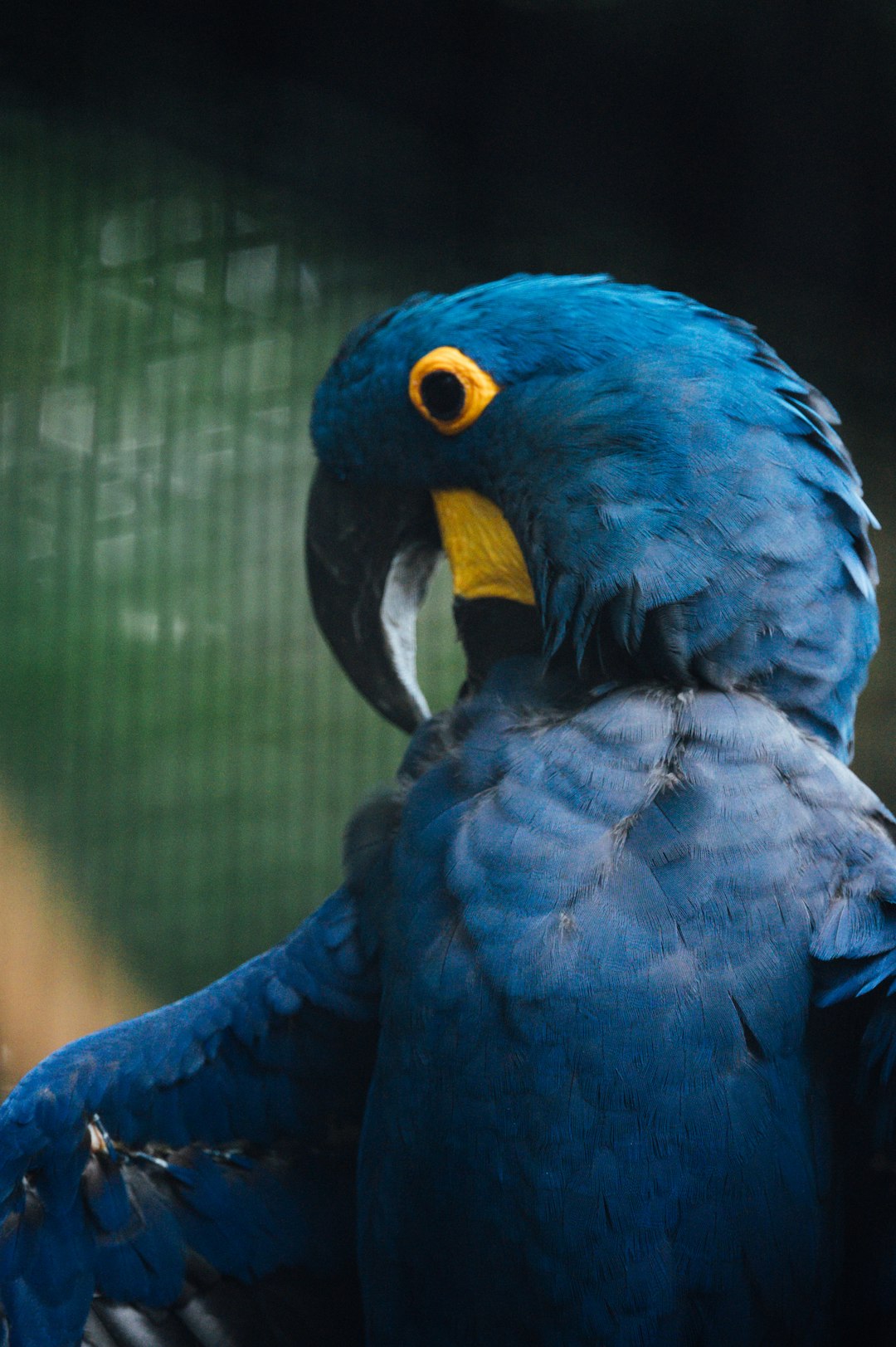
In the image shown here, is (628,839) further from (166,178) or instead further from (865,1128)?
(166,178)

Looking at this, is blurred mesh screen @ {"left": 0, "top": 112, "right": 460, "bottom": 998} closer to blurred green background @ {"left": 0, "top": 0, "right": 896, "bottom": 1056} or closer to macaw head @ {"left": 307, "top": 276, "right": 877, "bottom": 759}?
blurred green background @ {"left": 0, "top": 0, "right": 896, "bottom": 1056}

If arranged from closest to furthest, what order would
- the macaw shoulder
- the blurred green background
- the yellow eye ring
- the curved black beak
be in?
the macaw shoulder < the yellow eye ring < the curved black beak < the blurred green background

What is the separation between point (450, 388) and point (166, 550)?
74cm

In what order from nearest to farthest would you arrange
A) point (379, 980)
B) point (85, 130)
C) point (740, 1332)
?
point (740, 1332), point (379, 980), point (85, 130)

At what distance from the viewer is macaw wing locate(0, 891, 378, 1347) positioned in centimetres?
62

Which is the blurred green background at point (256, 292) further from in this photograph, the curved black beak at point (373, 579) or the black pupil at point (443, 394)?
the black pupil at point (443, 394)

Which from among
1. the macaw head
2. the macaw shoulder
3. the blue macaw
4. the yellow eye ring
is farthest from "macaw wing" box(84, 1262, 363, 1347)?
the yellow eye ring

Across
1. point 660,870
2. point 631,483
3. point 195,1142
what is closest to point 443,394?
point 631,483

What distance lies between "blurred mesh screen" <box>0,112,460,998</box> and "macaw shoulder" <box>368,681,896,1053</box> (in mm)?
726

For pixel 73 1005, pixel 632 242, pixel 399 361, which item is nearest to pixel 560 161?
pixel 632 242

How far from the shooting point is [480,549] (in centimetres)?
65

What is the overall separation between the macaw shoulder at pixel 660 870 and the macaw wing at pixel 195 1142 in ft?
0.40

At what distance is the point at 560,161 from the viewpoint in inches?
49.0

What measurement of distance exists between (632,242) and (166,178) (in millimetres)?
539
